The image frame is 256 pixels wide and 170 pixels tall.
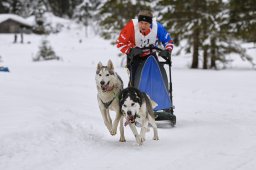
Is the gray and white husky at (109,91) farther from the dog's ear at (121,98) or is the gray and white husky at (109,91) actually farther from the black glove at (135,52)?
the black glove at (135,52)

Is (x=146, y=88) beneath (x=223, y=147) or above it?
above

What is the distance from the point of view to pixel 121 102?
6023mm

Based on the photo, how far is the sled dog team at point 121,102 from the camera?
5.89 metres

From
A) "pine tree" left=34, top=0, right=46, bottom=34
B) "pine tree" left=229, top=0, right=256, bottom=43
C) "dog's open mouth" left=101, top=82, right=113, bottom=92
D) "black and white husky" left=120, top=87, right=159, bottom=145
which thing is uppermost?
"pine tree" left=34, top=0, right=46, bottom=34

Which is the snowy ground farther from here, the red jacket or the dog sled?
the red jacket

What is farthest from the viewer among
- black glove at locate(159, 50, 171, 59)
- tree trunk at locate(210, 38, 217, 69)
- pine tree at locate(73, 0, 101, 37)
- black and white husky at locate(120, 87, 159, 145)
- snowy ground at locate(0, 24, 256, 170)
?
pine tree at locate(73, 0, 101, 37)

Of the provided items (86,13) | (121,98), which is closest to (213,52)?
(121,98)

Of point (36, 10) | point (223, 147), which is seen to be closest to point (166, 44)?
point (223, 147)

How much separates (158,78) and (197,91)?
678cm

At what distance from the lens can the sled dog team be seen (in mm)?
5895

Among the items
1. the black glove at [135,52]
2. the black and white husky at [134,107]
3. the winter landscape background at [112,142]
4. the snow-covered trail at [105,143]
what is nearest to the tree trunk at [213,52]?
the winter landscape background at [112,142]

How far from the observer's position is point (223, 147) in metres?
5.84

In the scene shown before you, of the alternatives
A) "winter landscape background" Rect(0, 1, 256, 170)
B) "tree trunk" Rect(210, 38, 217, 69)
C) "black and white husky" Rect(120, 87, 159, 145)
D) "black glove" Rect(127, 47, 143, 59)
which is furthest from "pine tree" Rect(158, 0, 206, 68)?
"black and white husky" Rect(120, 87, 159, 145)

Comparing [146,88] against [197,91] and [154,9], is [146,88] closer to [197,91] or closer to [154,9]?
[197,91]
